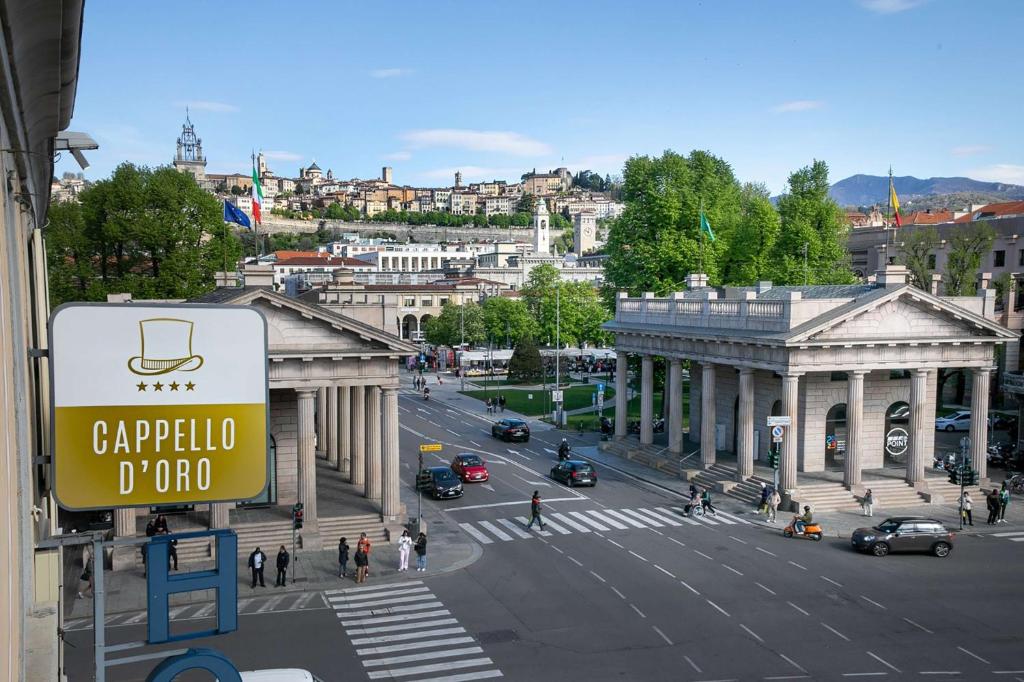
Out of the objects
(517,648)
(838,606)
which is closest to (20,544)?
(517,648)

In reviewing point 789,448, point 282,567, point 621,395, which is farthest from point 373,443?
point 621,395

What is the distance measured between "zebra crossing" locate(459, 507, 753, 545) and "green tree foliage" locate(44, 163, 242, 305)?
28592 millimetres

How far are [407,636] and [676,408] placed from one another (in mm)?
26346

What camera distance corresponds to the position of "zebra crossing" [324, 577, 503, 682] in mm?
20609

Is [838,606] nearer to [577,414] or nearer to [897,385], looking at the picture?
[897,385]

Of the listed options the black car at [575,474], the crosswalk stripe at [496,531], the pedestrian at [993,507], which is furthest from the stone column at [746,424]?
the crosswalk stripe at [496,531]

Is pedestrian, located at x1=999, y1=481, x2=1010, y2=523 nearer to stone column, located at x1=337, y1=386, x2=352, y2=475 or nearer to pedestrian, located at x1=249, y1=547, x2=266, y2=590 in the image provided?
stone column, located at x1=337, y1=386, x2=352, y2=475

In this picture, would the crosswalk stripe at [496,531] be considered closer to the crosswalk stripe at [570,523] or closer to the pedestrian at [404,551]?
the crosswalk stripe at [570,523]

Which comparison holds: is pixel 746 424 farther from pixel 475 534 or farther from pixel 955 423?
pixel 955 423

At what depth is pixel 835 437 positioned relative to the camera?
41.9m

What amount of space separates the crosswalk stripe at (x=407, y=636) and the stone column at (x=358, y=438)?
43.4 ft

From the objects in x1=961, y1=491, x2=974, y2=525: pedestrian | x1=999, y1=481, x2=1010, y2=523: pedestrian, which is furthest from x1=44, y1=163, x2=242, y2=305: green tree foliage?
x1=999, y1=481, x2=1010, y2=523: pedestrian

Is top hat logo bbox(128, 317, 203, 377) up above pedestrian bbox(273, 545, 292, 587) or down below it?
above

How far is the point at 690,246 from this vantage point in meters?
54.7
